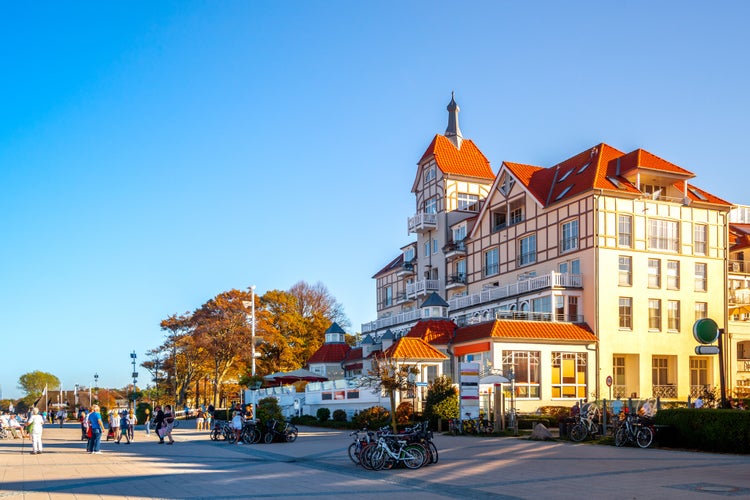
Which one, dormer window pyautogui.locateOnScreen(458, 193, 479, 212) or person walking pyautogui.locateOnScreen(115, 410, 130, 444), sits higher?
dormer window pyautogui.locateOnScreen(458, 193, 479, 212)

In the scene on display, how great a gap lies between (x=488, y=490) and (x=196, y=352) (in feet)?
170

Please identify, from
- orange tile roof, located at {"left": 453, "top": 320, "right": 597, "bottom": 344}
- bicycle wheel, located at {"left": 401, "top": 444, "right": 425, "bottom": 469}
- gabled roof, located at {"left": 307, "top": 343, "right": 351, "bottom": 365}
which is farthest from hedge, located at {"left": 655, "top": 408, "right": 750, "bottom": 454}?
gabled roof, located at {"left": 307, "top": 343, "right": 351, "bottom": 365}

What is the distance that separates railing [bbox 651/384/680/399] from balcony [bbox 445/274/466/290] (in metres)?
15.5

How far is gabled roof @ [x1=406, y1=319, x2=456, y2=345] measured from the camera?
4634cm

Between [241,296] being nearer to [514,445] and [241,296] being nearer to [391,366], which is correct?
[391,366]

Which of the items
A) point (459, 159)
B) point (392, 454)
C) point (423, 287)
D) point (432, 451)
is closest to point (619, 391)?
point (423, 287)

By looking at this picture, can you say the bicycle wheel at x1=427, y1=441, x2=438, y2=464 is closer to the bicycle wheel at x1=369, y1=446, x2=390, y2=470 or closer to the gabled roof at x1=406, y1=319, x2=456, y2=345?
the bicycle wheel at x1=369, y1=446, x2=390, y2=470

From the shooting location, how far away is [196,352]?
64.2 m

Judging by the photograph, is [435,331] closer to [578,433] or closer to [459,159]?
[459,159]

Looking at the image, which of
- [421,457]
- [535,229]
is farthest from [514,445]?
[535,229]

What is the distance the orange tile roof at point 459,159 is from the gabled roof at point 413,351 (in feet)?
63.0

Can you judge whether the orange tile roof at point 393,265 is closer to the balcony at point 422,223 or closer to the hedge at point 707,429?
the balcony at point 422,223

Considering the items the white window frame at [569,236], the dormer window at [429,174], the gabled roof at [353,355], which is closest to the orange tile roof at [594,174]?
the white window frame at [569,236]

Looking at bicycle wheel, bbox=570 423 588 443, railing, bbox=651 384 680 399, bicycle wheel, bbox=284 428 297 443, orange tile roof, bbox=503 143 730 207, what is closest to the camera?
→ bicycle wheel, bbox=570 423 588 443
